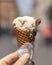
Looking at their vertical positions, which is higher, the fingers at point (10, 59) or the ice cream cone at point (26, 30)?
the ice cream cone at point (26, 30)

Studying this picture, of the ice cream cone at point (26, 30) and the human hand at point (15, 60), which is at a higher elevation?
the ice cream cone at point (26, 30)

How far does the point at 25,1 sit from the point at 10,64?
253 cm

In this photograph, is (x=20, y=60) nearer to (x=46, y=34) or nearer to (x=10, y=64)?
(x=10, y=64)

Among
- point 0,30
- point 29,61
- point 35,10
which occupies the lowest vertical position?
point 0,30

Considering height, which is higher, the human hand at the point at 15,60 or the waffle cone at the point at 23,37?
the waffle cone at the point at 23,37

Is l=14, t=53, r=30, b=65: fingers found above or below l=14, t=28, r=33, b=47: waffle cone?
below

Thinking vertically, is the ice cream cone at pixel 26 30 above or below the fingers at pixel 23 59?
above

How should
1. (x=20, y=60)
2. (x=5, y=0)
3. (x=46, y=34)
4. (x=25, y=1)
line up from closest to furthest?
(x=20, y=60), (x=46, y=34), (x=25, y=1), (x=5, y=0)

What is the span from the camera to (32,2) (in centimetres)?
317

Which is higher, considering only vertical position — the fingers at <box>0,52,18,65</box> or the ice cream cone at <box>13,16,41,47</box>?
the ice cream cone at <box>13,16,41,47</box>

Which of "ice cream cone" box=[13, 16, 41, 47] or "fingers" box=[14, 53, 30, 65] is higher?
"ice cream cone" box=[13, 16, 41, 47]

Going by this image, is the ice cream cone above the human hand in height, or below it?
above

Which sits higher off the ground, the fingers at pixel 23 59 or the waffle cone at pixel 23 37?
the waffle cone at pixel 23 37

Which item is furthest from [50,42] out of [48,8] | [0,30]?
[0,30]
